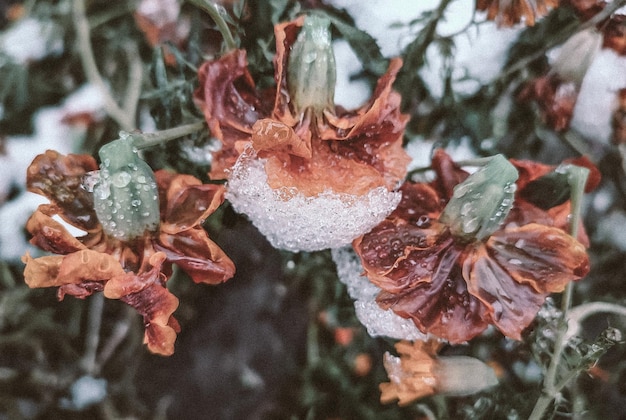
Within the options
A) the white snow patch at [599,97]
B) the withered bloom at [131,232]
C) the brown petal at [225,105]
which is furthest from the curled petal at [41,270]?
the white snow patch at [599,97]

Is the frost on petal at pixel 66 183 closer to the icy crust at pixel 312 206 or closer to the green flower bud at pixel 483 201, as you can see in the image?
the icy crust at pixel 312 206

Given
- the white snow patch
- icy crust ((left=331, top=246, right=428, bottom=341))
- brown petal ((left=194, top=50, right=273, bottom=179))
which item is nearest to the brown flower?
brown petal ((left=194, top=50, right=273, bottom=179))

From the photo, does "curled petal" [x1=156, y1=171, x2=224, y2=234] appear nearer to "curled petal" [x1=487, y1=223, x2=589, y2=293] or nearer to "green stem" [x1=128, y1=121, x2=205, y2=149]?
"green stem" [x1=128, y1=121, x2=205, y2=149]

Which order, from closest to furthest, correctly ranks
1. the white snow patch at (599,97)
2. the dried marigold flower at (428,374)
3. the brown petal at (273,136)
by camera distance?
1. the brown petal at (273,136)
2. the dried marigold flower at (428,374)
3. the white snow patch at (599,97)

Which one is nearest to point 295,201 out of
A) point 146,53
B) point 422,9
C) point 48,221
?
point 48,221

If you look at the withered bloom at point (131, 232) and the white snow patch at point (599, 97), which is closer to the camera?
the withered bloom at point (131, 232)

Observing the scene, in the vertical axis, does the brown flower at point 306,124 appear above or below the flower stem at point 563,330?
above

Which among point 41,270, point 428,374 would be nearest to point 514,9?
point 428,374

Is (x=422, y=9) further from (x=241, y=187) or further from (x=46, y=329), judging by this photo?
(x=46, y=329)
